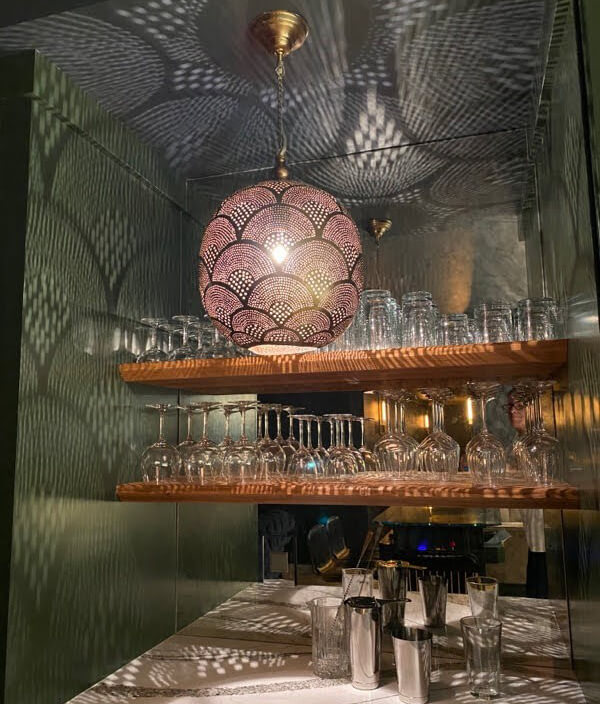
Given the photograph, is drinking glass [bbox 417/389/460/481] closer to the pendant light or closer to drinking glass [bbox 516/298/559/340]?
drinking glass [bbox 516/298/559/340]

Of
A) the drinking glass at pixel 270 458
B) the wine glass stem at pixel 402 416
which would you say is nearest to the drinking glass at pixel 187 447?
the drinking glass at pixel 270 458

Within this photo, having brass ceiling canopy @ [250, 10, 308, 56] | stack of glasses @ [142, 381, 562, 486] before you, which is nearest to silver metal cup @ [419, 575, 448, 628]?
stack of glasses @ [142, 381, 562, 486]

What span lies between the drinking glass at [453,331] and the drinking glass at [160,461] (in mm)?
943

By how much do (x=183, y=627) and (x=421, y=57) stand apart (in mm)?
2227

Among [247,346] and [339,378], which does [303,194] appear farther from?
[339,378]

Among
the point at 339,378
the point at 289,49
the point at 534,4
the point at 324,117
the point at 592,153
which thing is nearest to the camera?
the point at 592,153

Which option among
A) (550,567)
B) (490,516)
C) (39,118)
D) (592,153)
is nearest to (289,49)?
(39,118)

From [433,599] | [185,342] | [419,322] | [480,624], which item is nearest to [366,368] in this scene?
[419,322]

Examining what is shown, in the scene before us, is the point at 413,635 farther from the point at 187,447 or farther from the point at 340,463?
the point at 187,447

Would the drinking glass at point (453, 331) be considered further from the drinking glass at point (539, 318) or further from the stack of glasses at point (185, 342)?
the stack of glasses at point (185, 342)

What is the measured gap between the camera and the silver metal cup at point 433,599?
208 cm

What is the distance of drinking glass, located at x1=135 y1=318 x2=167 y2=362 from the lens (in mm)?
2176

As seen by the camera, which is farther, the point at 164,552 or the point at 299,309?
the point at 164,552

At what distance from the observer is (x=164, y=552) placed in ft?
7.75
